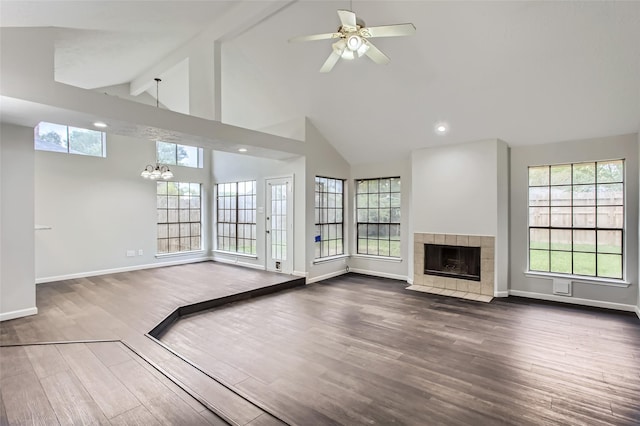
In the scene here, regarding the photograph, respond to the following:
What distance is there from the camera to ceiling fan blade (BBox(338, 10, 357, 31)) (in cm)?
258

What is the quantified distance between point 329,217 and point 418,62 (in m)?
3.63

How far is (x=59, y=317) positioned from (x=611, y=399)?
5.75 m

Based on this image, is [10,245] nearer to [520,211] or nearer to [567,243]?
[520,211]

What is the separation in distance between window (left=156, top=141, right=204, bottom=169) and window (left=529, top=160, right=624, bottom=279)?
726 cm

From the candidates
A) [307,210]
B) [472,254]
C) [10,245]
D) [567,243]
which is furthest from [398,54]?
[10,245]

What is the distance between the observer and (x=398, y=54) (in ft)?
14.1

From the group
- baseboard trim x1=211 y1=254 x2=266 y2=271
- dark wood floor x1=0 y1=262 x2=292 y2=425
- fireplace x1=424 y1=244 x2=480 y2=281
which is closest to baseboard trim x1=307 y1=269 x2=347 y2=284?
dark wood floor x1=0 y1=262 x2=292 y2=425

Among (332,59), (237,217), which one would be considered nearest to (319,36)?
(332,59)

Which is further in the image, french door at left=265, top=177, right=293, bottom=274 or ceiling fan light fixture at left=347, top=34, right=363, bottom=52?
french door at left=265, top=177, right=293, bottom=274

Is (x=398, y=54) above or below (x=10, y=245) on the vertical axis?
above

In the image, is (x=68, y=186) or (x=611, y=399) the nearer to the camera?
(x=611, y=399)

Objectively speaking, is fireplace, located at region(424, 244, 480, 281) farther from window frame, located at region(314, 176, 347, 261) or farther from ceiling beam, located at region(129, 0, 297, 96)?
ceiling beam, located at region(129, 0, 297, 96)

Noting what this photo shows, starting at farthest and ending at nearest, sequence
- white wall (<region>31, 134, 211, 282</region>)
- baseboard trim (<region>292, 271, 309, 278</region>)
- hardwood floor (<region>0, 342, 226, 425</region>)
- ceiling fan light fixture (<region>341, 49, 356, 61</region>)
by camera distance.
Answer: baseboard trim (<region>292, 271, 309, 278</region>) → white wall (<region>31, 134, 211, 282</region>) → ceiling fan light fixture (<region>341, 49, 356, 61</region>) → hardwood floor (<region>0, 342, 226, 425</region>)

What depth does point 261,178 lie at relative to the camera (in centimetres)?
705
